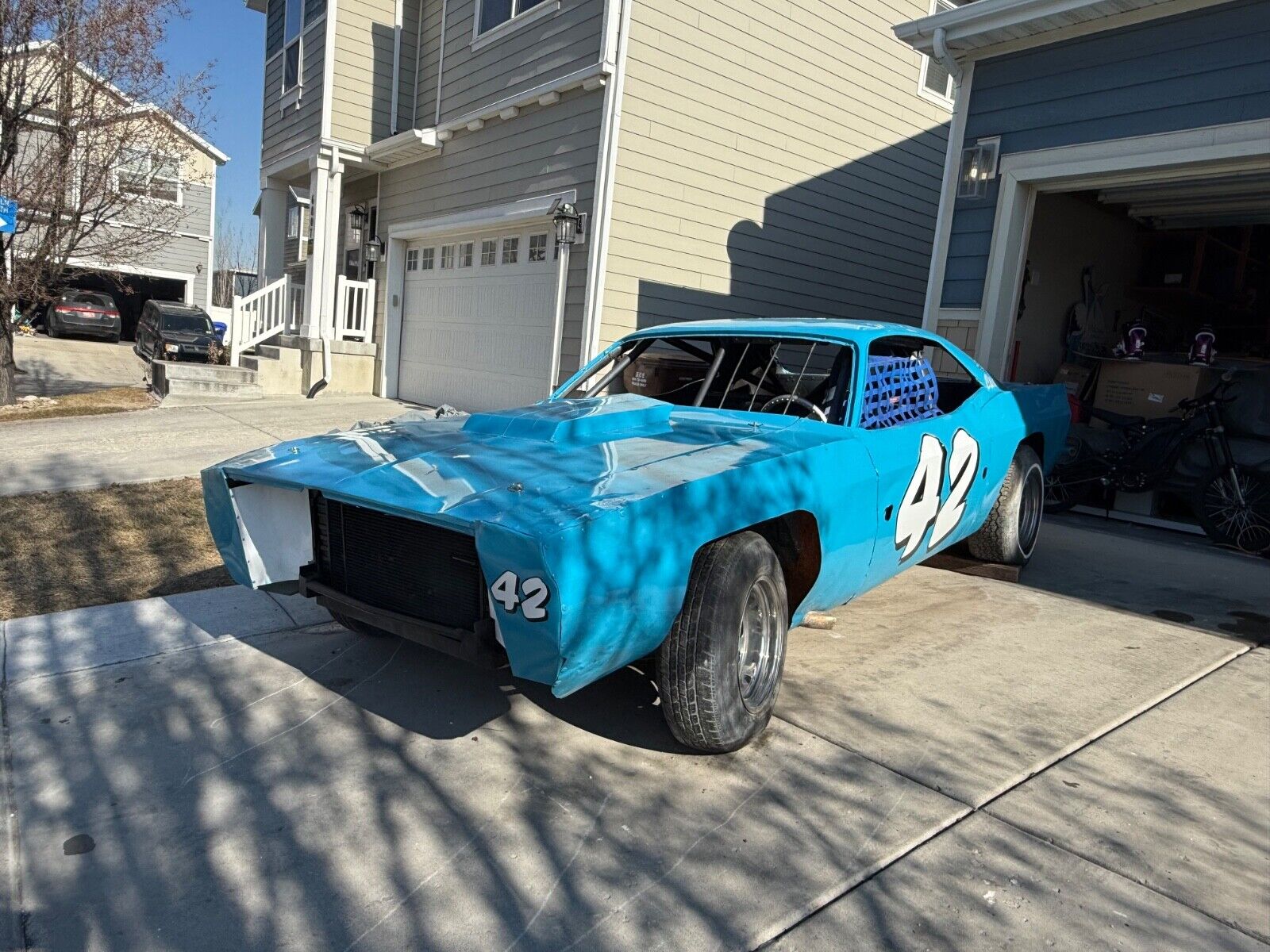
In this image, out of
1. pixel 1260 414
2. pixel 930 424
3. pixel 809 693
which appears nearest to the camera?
pixel 809 693

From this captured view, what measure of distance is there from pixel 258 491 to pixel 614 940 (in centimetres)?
204

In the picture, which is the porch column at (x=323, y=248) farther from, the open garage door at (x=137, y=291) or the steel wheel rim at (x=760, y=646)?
the open garage door at (x=137, y=291)

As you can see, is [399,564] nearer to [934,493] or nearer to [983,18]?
[934,493]

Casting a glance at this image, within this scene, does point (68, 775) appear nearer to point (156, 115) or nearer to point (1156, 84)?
point (1156, 84)

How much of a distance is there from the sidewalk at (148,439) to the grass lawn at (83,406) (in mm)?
497

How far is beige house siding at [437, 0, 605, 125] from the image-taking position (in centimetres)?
924

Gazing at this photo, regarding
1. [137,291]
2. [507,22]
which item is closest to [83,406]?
[507,22]

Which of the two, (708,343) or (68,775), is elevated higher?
(708,343)

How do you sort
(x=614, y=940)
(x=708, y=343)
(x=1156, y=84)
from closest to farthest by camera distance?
1. (x=614, y=940)
2. (x=708, y=343)
3. (x=1156, y=84)

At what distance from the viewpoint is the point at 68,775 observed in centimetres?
284

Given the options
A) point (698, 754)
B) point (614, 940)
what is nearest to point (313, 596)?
point (698, 754)

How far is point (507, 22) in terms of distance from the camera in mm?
10477

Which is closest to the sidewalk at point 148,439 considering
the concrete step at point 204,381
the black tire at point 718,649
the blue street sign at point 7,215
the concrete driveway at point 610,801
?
the concrete step at point 204,381

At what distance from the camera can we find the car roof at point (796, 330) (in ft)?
13.3
